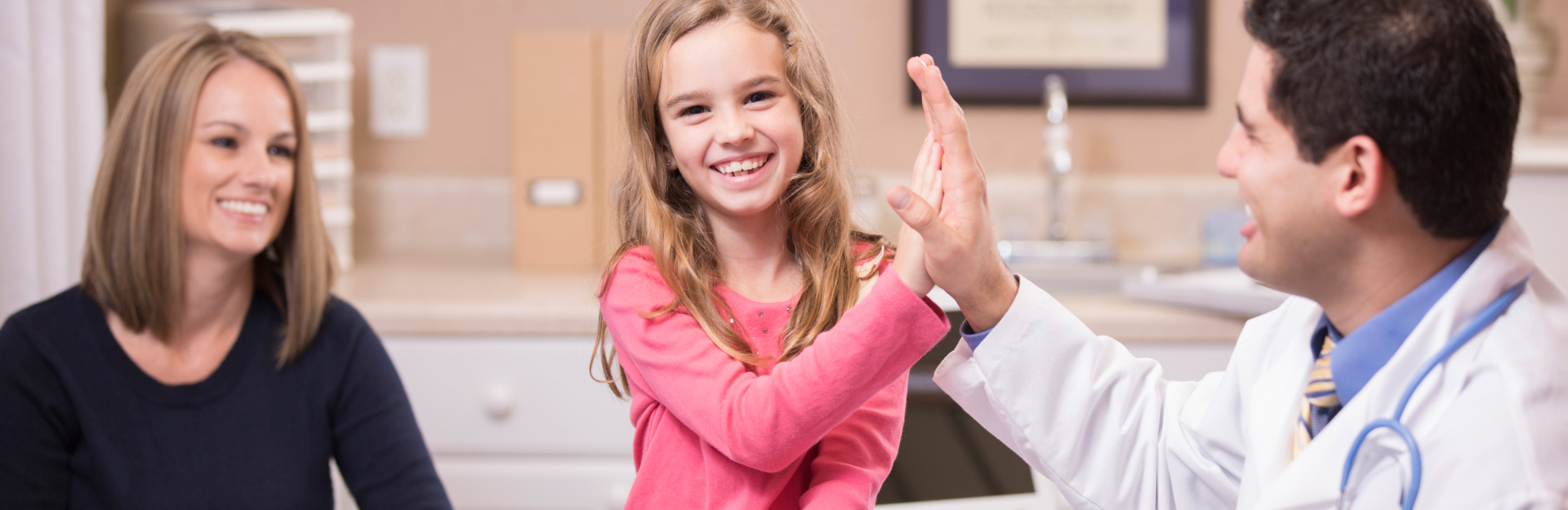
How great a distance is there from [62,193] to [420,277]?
62cm

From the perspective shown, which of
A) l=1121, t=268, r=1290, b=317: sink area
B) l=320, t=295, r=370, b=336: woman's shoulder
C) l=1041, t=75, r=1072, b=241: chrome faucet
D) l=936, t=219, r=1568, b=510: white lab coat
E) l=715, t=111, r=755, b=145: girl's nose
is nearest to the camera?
l=936, t=219, r=1568, b=510: white lab coat

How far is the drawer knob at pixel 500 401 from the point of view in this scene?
66.2 inches

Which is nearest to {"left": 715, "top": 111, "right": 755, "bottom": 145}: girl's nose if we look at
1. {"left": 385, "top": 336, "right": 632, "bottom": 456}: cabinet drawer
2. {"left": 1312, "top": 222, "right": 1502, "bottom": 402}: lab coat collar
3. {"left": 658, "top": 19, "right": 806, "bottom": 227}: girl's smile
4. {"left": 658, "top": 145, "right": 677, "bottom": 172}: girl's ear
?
{"left": 658, "top": 19, "right": 806, "bottom": 227}: girl's smile

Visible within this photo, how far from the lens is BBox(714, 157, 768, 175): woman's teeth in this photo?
884 millimetres

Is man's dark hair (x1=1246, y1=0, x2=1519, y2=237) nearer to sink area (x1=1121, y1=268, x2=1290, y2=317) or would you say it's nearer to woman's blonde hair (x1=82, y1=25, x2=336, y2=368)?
sink area (x1=1121, y1=268, x2=1290, y2=317)

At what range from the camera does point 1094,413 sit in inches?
37.3

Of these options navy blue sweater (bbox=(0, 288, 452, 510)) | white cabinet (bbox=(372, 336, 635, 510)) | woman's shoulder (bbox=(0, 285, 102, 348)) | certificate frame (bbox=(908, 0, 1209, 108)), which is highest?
certificate frame (bbox=(908, 0, 1209, 108))

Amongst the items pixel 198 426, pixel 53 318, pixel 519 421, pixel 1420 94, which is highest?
pixel 1420 94

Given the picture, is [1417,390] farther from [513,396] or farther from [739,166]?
[513,396]

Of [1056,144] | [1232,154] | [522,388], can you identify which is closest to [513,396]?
[522,388]

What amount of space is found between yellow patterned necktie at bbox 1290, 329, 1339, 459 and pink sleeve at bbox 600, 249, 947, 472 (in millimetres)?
264

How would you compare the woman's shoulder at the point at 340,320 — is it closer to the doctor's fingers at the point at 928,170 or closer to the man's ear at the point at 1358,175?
the doctor's fingers at the point at 928,170

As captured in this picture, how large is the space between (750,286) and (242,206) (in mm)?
646

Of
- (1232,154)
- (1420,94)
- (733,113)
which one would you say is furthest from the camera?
(733,113)
